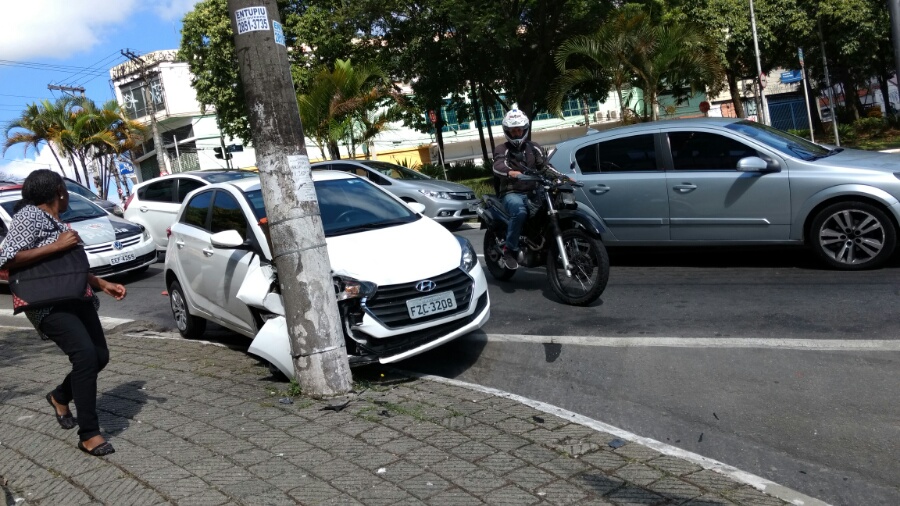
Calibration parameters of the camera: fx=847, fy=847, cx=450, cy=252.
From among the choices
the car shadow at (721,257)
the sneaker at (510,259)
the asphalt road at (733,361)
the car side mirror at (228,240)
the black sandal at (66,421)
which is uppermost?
the car side mirror at (228,240)

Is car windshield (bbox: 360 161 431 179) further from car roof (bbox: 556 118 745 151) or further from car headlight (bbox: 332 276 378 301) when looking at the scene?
car headlight (bbox: 332 276 378 301)

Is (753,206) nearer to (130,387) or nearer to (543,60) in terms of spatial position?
(130,387)

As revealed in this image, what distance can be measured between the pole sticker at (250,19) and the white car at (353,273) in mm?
1671

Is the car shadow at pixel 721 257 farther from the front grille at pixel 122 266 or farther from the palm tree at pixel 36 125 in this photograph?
the palm tree at pixel 36 125

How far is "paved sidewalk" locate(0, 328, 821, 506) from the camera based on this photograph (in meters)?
3.96

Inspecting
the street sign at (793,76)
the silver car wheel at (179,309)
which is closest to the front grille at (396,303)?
the silver car wheel at (179,309)

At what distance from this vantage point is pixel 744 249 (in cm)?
942

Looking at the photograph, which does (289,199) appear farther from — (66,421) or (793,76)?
(793,76)

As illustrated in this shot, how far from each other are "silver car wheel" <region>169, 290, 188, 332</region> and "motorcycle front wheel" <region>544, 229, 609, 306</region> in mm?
3619

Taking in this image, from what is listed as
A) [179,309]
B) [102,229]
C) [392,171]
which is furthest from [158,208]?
[179,309]

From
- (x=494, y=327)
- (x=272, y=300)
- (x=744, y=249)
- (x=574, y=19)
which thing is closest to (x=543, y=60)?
(x=574, y=19)

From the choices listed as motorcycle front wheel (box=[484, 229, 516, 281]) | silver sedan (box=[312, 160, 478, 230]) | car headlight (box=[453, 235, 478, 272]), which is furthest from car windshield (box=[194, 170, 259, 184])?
car headlight (box=[453, 235, 478, 272])

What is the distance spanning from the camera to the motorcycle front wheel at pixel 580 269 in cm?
774

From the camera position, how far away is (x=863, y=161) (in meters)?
8.34
